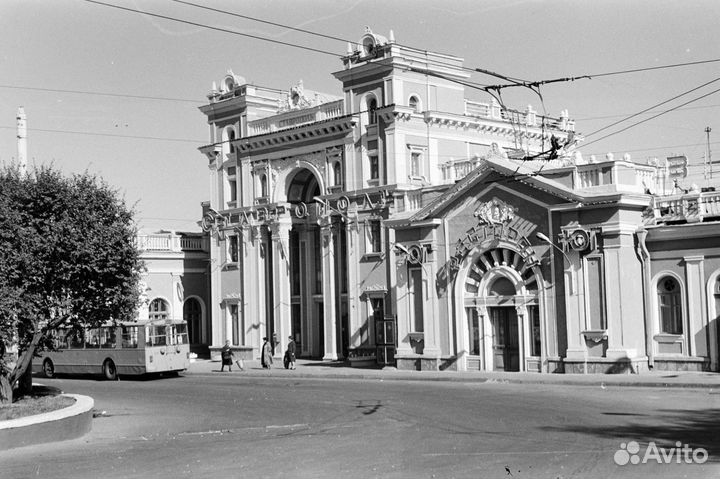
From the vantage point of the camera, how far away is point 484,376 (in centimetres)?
3222

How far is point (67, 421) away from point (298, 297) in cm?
2787

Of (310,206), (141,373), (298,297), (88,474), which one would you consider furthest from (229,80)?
(88,474)

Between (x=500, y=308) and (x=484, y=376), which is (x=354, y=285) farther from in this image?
(x=484, y=376)

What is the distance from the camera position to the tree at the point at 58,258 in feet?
73.8

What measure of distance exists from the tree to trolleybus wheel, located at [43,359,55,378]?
18.0 meters

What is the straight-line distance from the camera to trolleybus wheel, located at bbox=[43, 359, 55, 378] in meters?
41.6

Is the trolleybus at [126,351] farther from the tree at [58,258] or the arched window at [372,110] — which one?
the tree at [58,258]

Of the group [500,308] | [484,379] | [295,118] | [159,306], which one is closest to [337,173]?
[295,118]

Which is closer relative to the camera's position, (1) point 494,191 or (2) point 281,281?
(1) point 494,191

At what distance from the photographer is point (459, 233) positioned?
118 ft

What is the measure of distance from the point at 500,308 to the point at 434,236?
3.61 metres

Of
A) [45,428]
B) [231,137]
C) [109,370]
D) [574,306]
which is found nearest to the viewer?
[45,428]

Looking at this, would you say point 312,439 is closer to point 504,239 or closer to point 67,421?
point 67,421

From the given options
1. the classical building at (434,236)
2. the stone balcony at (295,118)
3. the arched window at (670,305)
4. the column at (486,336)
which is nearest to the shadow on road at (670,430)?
the classical building at (434,236)
